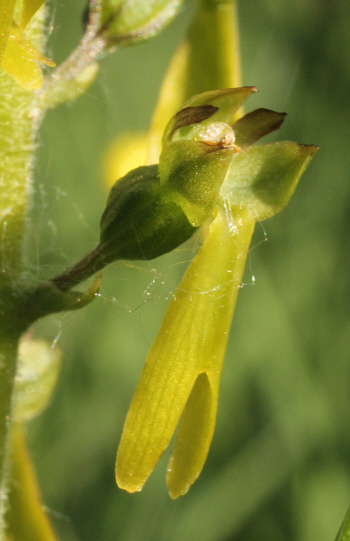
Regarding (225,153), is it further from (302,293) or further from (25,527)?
(302,293)

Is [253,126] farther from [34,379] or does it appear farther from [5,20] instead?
[34,379]

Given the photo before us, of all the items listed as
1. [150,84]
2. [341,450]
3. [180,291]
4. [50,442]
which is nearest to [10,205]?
[180,291]

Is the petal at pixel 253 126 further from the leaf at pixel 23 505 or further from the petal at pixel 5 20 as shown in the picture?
the leaf at pixel 23 505

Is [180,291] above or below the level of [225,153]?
below

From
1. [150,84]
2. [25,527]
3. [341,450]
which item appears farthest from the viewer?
[150,84]

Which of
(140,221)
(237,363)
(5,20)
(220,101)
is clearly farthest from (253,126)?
(237,363)

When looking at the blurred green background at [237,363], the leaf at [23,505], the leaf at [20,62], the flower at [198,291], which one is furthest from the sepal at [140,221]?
the blurred green background at [237,363]
